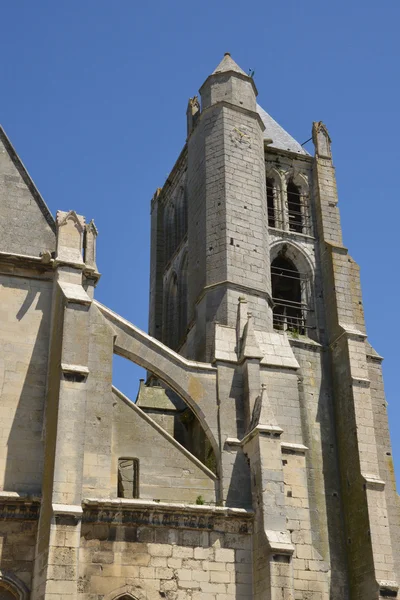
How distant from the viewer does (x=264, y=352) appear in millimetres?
17938

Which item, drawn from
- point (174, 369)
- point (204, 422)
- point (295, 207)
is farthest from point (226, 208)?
point (204, 422)

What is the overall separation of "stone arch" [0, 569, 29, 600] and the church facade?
0.07 ft

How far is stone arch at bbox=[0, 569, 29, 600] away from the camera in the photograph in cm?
1325

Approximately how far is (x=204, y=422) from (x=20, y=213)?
511cm

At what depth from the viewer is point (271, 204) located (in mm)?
25266

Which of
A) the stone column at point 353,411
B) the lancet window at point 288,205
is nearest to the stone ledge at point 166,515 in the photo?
the stone column at point 353,411

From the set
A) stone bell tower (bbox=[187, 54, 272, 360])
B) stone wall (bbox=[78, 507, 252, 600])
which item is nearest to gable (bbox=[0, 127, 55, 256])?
stone bell tower (bbox=[187, 54, 272, 360])

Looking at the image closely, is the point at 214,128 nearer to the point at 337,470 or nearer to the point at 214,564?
the point at 337,470

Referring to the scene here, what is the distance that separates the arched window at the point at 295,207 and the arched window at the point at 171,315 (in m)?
3.72

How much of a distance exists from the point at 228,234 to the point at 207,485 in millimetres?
7171

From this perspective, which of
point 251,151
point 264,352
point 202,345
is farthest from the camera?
point 251,151

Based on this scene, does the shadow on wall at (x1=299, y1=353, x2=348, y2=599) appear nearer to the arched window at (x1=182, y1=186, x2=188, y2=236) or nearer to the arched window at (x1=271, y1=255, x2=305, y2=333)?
the arched window at (x1=271, y1=255, x2=305, y2=333)

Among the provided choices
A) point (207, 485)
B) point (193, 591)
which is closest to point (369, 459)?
point (207, 485)

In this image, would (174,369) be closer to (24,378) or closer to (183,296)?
(24,378)
